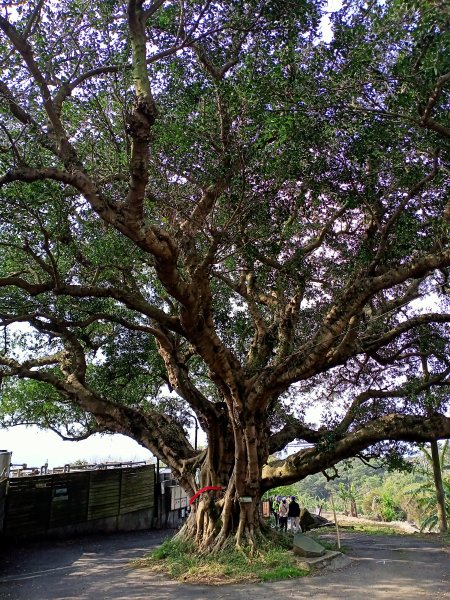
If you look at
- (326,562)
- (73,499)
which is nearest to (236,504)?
(326,562)

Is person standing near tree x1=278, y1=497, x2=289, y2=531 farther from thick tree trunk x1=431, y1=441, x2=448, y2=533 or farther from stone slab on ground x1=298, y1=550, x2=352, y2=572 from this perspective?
stone slab on ground x1=298, y1=550, x2=352, y2=572

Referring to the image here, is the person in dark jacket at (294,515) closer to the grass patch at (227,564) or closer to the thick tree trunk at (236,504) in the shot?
the grass patch at (227,564)

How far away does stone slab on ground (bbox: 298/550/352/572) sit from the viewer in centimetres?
873

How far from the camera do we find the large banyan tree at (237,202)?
6609 millimetres

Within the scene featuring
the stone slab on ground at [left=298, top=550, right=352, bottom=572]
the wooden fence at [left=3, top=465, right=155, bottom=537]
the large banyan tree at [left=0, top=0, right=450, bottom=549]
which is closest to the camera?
the large banyan tree at [left=0, top=0, right=450, bottom=549]

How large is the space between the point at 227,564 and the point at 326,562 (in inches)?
72.2

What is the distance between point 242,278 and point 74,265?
12.8 ft

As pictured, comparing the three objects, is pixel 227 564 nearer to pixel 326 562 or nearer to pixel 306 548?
pixel 306 548

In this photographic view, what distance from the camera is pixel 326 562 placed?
9047 mm

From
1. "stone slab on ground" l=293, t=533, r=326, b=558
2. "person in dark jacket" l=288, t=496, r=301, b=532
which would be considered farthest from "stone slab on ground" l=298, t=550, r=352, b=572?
"person in dark jacket" l=288, t=496, r=301, b=532

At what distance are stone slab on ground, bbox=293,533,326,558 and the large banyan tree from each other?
0.95 m

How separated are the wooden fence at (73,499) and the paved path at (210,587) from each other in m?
1.14

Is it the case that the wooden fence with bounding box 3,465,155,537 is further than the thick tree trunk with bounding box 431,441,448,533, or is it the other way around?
the thick tree trunk with bounding box 431,441,448,533

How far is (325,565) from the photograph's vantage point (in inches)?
353
